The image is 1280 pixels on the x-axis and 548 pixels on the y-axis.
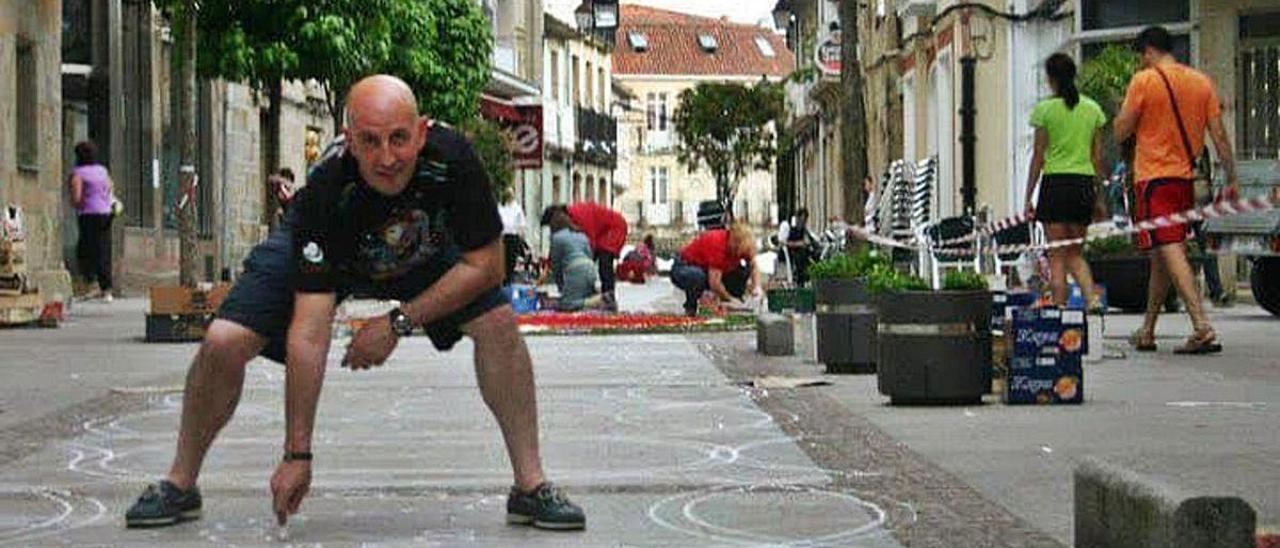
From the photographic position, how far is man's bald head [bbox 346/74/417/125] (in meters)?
7.57

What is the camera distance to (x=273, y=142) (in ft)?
127

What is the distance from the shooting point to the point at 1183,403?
12.6 meters

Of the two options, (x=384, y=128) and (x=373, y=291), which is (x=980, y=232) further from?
(x=384, y=128)

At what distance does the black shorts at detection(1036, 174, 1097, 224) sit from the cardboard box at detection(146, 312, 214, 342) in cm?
783

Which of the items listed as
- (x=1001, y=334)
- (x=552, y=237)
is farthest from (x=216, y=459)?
(x=552, y=237)

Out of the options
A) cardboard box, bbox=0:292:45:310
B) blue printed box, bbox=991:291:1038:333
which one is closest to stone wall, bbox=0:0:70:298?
cardboard box, bbox=0:292:45:310

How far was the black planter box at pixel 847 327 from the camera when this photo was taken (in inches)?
613

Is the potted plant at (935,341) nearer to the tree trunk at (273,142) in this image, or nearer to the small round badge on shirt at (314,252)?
the small round badge on shirt at (314,252)

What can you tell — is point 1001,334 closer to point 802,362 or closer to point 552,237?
point 802,362

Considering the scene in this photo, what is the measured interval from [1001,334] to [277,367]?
6.08 metres

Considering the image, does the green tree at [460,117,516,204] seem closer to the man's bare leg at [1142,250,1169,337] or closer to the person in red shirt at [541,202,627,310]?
the person in red shirt at [541,202,627,310]

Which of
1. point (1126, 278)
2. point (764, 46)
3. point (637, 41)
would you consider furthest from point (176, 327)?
point (764, 46)

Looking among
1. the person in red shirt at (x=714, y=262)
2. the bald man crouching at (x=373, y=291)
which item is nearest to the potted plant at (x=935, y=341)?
the bald man crouching at (x=373, y=291)

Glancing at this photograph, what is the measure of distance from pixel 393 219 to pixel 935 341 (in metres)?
5.04
